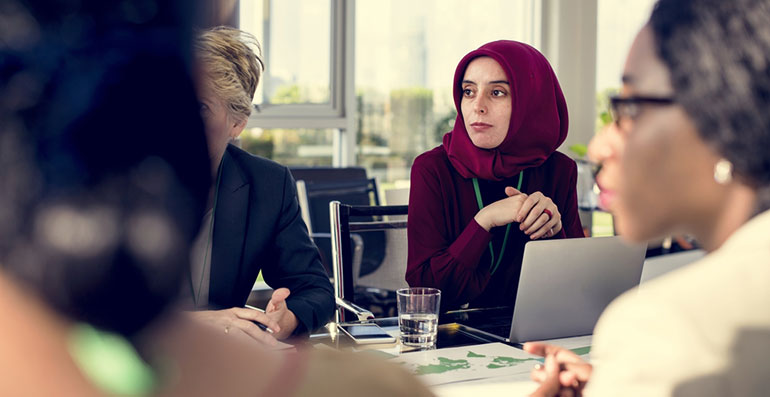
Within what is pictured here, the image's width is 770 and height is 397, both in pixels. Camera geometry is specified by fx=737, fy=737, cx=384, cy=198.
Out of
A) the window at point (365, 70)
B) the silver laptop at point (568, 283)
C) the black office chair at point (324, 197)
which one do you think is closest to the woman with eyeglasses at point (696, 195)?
the silver laptop at point (568, 283)

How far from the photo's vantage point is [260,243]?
1.92 meters

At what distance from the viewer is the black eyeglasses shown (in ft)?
2.54

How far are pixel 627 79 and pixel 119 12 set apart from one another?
64cm

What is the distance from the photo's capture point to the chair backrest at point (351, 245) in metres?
2.02

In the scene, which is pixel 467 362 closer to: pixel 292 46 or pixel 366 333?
pixel 366 333

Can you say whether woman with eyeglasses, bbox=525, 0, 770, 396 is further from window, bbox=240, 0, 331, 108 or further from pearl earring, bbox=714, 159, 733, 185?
window, bbox=240, 0, 331, 108

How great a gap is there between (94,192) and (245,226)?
1.57 meters

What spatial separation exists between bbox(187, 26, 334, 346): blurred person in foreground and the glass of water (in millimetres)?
325

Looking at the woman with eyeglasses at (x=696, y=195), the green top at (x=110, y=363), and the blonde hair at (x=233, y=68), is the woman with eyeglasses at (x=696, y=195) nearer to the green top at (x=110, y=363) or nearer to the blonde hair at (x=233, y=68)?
the green top at (x=110, y=363)

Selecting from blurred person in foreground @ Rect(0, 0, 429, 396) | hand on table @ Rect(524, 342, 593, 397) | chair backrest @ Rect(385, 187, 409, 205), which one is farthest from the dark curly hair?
chair backrest @ Rect(385, 187, 409, 205)

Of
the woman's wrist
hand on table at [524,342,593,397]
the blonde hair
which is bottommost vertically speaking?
hand on table at [524,342,593,397]

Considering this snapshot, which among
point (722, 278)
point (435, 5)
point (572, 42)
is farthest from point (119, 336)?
point (572, 42)

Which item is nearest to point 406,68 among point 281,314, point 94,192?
point 281,314

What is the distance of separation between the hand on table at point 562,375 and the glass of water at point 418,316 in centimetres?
42
